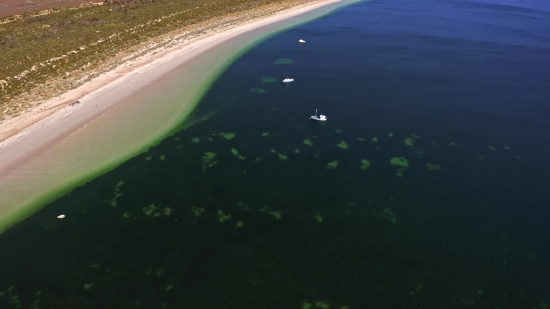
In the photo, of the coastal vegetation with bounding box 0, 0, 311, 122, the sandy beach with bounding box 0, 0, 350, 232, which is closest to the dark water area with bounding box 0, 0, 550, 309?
the sandy beach with bounding box 0, 0, 350, 232

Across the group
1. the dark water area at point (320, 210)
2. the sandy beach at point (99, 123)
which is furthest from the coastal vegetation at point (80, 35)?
the dark water area at point (320, 210)

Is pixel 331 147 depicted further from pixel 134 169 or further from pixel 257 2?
pixel 257 2

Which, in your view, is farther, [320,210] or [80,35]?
[80,35]

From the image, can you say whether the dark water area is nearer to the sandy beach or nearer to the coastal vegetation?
the sandy beach

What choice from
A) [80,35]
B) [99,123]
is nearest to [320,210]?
[99,123]

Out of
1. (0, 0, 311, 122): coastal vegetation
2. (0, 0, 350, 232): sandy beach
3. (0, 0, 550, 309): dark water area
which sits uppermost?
(0, 0, 311, 122): coastal vegetation

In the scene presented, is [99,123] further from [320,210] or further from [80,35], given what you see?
[80,35]
